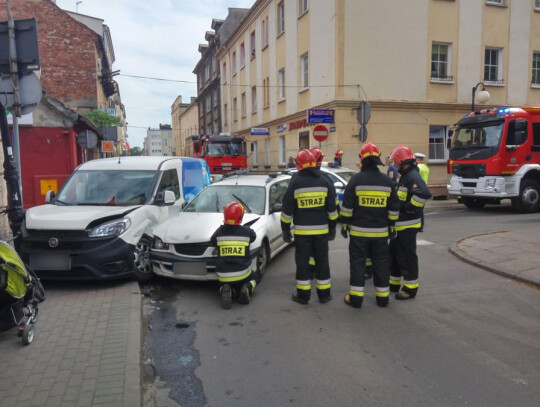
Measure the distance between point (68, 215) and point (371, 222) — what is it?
4.05 meters

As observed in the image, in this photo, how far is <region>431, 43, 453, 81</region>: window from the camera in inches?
726

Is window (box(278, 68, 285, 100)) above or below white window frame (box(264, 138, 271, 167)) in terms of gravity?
above

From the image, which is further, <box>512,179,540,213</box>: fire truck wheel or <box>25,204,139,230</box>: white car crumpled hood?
<box>512,179,540,213</box>: fire truck wheel

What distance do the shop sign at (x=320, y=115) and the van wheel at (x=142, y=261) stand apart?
1050cm

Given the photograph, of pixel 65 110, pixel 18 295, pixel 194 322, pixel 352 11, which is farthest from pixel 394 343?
pixel 352 11

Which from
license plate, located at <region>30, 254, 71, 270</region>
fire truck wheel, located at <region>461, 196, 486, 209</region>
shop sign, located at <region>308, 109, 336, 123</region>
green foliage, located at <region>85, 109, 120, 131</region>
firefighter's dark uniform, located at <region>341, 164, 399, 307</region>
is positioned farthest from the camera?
green foliage, located at <region>85, 109, 120, 131</region>

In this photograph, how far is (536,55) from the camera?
20.3 metres

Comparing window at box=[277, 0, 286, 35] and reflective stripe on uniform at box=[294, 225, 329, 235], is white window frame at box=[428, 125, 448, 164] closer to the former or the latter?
window at box=[277, 0, 286, 35]

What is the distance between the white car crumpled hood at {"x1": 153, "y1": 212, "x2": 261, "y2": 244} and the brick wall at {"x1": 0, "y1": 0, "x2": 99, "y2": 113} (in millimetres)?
24667

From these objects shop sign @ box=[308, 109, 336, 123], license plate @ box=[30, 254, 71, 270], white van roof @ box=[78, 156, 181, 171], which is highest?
shop sign @ box=[308, 109, 336, 123]

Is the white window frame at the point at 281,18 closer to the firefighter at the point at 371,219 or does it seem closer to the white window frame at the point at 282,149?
the white window frame at the point at 282,149

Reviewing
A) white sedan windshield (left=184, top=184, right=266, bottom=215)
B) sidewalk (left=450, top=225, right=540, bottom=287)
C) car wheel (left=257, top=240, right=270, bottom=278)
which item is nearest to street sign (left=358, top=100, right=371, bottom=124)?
sidewalk (left=450, top=225, right=540, bottom=287)

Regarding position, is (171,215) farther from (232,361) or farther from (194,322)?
(232,361)

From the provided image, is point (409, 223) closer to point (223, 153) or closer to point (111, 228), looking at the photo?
point (111, 228)
